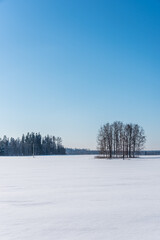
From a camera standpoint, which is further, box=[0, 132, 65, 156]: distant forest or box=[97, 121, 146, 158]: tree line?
box=[0, 132, 65, 156]: distant forest

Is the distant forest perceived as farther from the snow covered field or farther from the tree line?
the snow covered field

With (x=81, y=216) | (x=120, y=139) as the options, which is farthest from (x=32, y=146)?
(x=81, y=216)

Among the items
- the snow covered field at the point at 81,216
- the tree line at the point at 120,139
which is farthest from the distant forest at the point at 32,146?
the snow covered field at the point at 81,216

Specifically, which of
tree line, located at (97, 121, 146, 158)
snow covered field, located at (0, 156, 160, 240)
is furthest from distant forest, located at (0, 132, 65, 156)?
snow covered field, located at (0, 156, 160, 240)

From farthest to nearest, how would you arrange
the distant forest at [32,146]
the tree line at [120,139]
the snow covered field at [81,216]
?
1. the distant forest at [32,146]
2. the tree line at [120,139]
3. the snow covered field at [81,216]

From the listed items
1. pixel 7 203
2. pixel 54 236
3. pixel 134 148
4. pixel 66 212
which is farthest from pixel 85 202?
pixel 134 148

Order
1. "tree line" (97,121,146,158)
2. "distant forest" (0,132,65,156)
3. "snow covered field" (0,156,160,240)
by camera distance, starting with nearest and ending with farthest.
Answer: "snow covered field" (0,156,160,240), "tree line" (97,121,146,158), "distant forest" (0,132,65,156)

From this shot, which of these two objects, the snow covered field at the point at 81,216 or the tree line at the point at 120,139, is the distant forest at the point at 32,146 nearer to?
the tree line at the point at 120,139

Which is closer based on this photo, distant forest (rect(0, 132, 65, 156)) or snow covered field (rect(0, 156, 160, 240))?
snow covered field (rect(0, 156, 160, 240))

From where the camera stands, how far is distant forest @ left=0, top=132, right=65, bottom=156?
4417 inches

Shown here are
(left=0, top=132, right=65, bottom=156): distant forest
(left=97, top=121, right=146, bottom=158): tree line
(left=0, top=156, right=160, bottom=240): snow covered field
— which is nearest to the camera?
(left=0, top=156, right=160, bottom=240): snow covered field

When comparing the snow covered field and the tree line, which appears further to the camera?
the tree line

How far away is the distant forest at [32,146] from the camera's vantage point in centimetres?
11219

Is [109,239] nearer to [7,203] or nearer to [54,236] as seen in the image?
[54,236]
